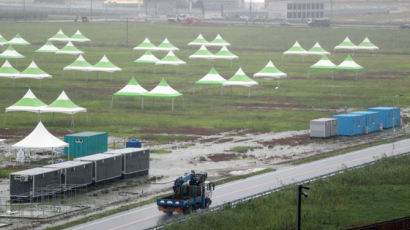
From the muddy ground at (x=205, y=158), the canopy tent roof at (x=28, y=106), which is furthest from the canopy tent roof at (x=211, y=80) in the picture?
the canopy tent roof at (x=28, y=106)

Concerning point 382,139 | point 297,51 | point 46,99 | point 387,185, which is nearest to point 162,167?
point 387,185

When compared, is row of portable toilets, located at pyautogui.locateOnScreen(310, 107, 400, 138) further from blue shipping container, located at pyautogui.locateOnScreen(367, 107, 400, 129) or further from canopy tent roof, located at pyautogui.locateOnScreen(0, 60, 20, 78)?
canopy tent roof, located at pyautogui.locateOnScreen(0, 60, 20, 78)

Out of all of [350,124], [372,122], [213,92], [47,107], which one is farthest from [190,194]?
[213,92]

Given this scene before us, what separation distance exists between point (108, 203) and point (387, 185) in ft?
66.5

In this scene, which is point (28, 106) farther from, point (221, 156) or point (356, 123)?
point (356, 123)

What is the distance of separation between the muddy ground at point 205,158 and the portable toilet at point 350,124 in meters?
1.04

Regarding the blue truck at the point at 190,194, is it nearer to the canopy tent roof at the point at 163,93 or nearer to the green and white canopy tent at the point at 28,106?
the green and white canopy tent at the point at 28,106

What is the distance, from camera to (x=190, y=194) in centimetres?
5366

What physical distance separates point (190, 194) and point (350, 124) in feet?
127

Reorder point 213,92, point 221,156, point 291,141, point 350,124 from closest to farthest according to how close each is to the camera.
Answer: point 221,156, point 291,141, point 350,124, point 213,92

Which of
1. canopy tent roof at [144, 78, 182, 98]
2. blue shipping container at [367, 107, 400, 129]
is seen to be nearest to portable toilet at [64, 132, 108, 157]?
canopy tent roof at [144, 78, 182, 98]

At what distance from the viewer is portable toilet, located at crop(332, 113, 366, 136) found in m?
88.2

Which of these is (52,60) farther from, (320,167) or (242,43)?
(320,167)

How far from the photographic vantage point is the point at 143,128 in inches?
3536
